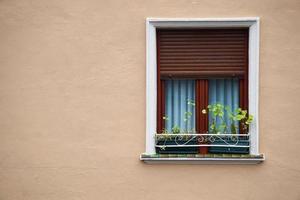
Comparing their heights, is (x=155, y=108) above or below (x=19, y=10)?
below

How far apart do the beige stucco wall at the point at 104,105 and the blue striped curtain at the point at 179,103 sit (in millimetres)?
419

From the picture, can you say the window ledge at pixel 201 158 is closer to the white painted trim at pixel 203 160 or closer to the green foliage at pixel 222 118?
A: the white painted trim at pixel 203 160

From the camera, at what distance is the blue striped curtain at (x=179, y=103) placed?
6.59m

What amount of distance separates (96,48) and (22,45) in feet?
3.11

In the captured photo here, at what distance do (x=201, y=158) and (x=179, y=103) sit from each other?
81 cm

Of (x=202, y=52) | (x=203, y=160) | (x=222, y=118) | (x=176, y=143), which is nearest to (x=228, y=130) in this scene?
(x=222, y=118)

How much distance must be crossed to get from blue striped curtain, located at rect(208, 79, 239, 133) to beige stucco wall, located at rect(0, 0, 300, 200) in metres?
0.40

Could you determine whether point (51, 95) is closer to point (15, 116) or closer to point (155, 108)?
point (15, 116)

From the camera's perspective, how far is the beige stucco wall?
6289 millimetres

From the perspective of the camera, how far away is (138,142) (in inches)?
252

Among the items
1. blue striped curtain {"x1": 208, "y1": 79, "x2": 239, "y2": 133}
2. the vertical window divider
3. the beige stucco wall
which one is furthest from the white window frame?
the vertical window divider

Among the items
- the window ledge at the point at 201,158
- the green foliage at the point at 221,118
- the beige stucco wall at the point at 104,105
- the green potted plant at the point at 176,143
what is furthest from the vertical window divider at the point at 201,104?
the beige stucco wall at the point at 104,105

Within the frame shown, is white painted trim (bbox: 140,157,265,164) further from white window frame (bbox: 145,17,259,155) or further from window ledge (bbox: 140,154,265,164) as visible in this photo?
white window frame (bbox: 145,17,259,155)

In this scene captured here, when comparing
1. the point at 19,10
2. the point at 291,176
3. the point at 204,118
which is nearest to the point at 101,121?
the point at 204,118
